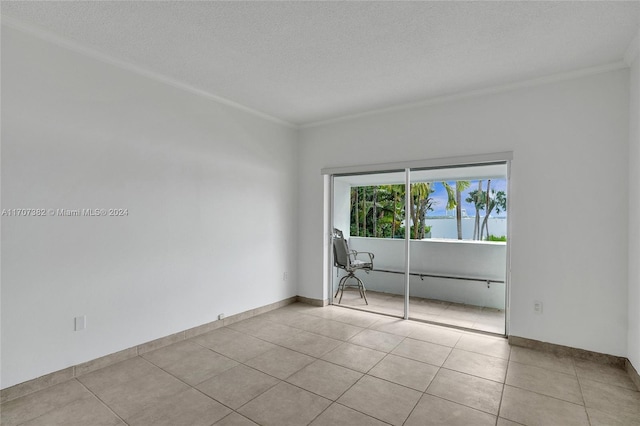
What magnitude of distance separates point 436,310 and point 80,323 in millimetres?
4200

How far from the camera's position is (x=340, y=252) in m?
4.87

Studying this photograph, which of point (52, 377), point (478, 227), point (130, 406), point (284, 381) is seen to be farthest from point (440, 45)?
point (52, 377)

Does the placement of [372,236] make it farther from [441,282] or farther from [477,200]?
[477,200]

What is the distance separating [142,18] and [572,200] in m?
4.06

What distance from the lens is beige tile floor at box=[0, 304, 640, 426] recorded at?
6.85 ft

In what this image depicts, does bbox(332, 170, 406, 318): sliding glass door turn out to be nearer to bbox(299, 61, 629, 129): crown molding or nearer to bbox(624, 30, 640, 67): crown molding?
bbox(299, 61, 629, 129): crown molding

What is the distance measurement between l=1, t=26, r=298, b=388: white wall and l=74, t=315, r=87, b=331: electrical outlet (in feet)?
0.13

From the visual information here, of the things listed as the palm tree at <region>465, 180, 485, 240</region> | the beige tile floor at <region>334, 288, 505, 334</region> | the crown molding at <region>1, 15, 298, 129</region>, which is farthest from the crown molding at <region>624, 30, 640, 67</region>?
the crown molding at <region>1, 15, 298, 129</region>

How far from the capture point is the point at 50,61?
2482mm

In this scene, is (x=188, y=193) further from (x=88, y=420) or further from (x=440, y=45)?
(x=440, y=45)

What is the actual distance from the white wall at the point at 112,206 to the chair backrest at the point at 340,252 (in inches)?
50.0

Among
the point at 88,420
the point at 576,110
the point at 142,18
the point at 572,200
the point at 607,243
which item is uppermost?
the point at 142,18

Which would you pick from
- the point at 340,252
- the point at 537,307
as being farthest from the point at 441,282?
the point at 537,307

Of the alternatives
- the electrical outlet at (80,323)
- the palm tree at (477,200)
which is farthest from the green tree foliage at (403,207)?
the electrical outlet at (80,323)
